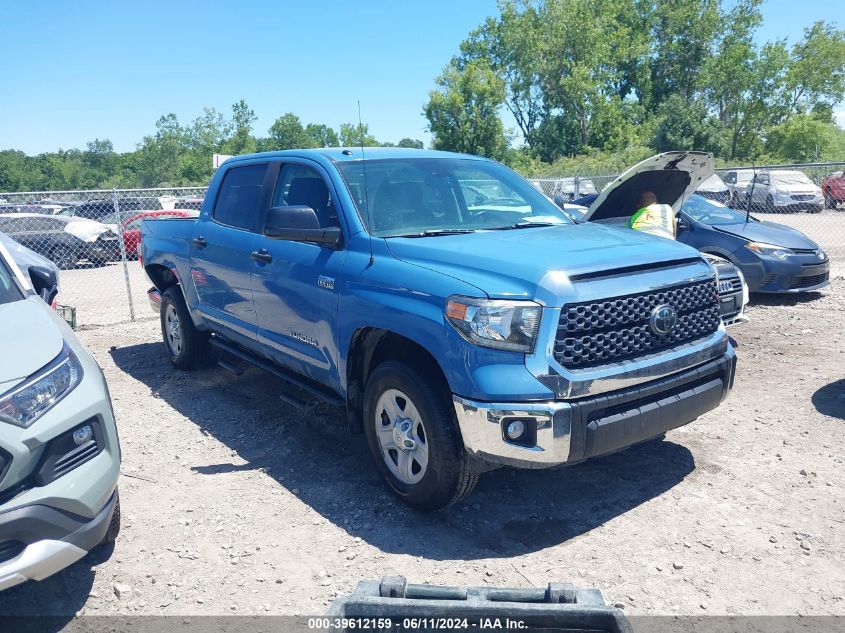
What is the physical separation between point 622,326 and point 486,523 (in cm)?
133

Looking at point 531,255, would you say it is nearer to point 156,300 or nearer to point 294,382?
point 294,382

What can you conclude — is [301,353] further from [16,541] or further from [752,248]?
[752,248]

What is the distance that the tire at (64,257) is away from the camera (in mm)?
17375

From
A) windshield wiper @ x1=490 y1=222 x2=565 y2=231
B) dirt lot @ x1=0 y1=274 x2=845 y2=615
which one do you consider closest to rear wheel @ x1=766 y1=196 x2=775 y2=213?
dirt lot @ x1=0 y1=274 x2=845 y2=615

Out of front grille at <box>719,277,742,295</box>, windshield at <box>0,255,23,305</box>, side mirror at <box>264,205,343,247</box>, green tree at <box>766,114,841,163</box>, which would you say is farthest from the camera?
green tree at <box>766,114,841,163</box>

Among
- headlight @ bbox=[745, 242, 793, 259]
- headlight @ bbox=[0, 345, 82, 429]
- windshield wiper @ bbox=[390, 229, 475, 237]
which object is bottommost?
headlight @ bbox=[745, 242, 793, 259]

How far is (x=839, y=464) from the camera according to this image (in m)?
4.42

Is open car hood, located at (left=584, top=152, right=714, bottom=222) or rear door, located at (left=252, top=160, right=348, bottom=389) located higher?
open car hood, located at (left=584, top=152, right=714, bottom=222)

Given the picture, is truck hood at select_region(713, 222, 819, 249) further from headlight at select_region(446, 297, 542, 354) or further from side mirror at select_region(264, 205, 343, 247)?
headlight at select_region(446, 297, 542, 354)

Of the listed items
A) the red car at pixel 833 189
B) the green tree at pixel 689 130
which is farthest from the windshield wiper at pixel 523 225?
the green tree at pixel 689 130

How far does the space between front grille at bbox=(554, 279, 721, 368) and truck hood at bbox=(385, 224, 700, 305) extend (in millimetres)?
166

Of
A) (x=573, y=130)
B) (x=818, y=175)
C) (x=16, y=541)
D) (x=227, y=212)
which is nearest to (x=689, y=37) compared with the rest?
(x=573, y=130)

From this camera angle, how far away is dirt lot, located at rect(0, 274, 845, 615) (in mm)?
3262

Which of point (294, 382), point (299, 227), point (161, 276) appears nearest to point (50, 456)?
A: point (299, 227)
